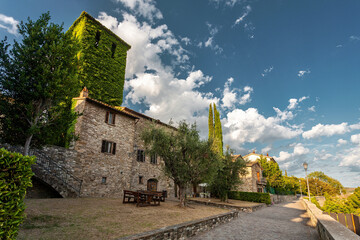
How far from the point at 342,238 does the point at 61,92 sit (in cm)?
1206

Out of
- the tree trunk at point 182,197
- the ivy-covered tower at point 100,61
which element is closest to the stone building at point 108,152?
the tree trunk at point 182,197

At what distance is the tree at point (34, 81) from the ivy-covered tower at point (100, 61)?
13.2 meters

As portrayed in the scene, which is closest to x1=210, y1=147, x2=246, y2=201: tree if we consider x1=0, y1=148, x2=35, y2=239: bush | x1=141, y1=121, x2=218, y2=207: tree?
x1=141, y1=121, x2=218, y2=207: tree

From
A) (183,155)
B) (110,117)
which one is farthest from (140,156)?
(183,155)

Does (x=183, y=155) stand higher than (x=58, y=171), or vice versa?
(x=183, y=155)

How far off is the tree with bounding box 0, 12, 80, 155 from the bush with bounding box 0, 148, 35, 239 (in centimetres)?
557

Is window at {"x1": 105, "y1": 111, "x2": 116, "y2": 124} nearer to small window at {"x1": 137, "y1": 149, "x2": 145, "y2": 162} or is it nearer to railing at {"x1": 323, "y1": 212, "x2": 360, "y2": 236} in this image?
small window at {"x1": 137, "y1": 149, "x2": 145, "y2": 162}

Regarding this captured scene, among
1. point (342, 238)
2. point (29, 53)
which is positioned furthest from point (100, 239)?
point (29, 53)

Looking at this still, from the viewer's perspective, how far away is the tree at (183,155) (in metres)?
14.3

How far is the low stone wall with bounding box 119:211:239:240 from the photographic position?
6103 mm

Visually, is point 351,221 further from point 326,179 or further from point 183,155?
point 326,179

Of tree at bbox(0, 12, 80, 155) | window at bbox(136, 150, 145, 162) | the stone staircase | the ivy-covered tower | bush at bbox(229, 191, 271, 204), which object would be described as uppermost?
the ivy-covered tower

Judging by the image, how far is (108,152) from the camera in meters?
17.9

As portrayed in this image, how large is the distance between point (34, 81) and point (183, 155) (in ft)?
35.1
